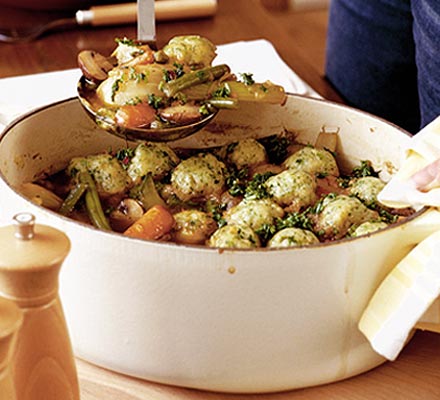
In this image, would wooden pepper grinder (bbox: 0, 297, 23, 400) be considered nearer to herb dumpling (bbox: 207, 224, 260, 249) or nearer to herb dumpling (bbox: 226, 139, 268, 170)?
herb dumpling (bbox: 207, 224, 260, 249)

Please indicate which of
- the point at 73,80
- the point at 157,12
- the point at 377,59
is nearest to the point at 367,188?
the point at 73,80

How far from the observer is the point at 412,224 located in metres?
1.07

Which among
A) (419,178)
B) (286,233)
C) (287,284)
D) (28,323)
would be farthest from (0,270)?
(419,178)

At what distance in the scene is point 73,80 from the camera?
1.88 meters

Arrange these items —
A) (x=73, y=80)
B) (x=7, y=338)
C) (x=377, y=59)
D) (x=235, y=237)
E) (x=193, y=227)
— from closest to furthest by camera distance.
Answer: (x=7, y=338) → (x=235, y=237) → (x=193, y=227) → (x=73, y=80) → (x=377, y=59)

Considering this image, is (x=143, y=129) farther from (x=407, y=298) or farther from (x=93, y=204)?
(x=407, y=298)

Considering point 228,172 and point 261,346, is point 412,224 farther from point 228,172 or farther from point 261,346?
point 228,172

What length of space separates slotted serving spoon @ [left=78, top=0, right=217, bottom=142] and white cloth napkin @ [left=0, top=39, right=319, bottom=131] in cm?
36

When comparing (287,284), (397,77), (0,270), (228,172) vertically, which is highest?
(0,270)

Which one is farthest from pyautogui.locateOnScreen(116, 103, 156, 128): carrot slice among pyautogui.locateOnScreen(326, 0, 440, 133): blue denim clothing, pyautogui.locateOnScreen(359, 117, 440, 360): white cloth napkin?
pyautogui.locateOnScreen(326, 0, 440, 133): blue denim clothing

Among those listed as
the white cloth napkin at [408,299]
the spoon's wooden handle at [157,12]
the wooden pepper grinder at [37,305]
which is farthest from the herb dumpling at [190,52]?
the spoon's wooden handle at [157,12]

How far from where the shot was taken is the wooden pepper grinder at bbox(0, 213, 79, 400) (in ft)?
2.64

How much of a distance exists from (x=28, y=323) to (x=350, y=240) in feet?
1.29

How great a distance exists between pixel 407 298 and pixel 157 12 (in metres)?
1.40
